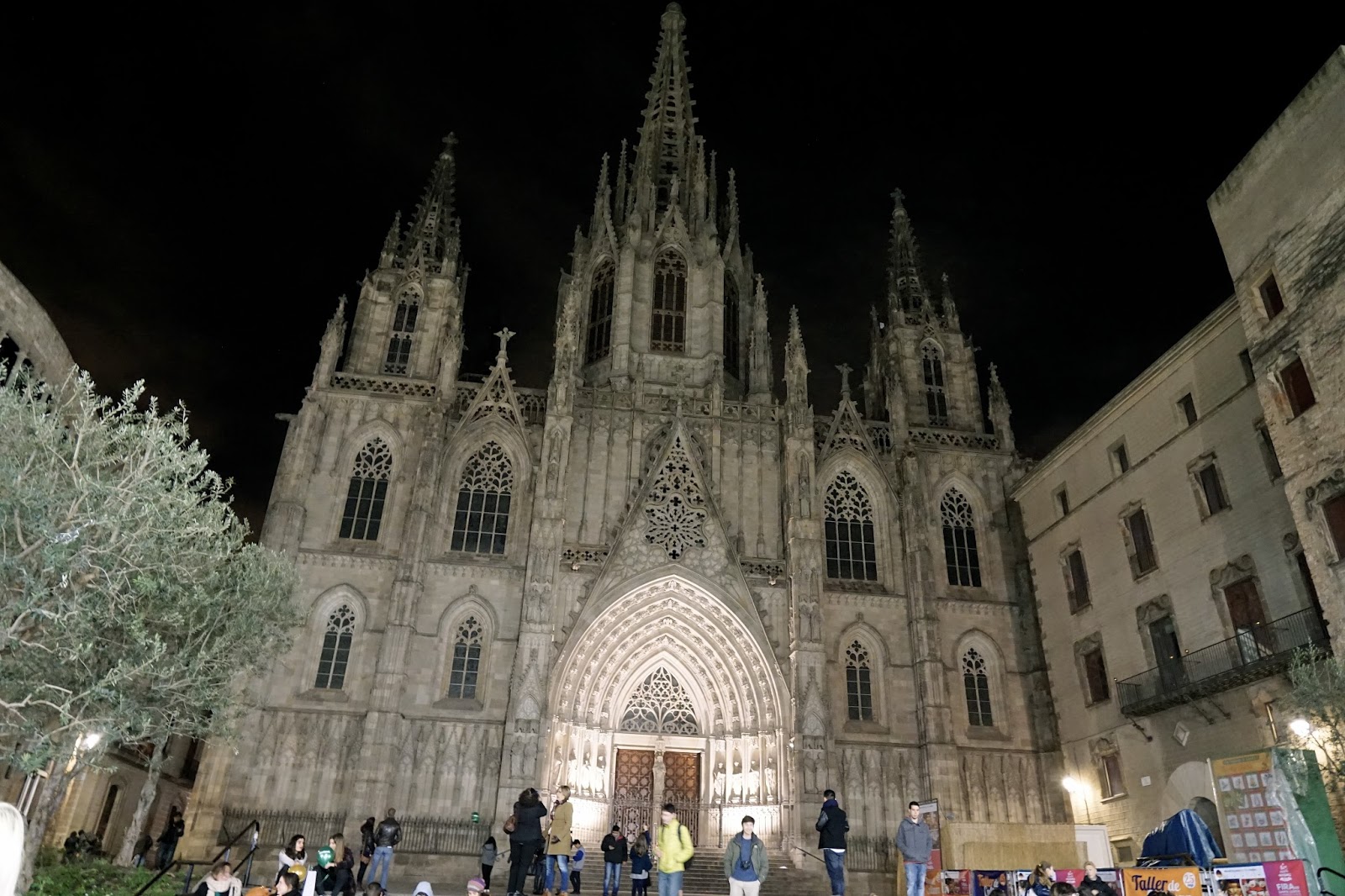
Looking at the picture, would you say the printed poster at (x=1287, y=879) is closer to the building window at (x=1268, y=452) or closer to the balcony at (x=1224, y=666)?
the balcony at (x=1224, y=666)

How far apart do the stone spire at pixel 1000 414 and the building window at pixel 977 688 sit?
737cm

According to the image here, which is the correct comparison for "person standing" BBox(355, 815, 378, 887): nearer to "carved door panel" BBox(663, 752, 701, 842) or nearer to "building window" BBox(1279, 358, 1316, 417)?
"carved door panel" BBox(663, 752, 701, 842)

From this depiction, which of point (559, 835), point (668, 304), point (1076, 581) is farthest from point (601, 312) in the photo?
point (559, 835)

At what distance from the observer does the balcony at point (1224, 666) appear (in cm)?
1734

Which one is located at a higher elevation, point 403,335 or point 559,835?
point 403,335

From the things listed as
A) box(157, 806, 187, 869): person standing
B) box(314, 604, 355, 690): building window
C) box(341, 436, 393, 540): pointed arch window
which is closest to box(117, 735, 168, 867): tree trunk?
box(157, 806, 187, 869): person standing

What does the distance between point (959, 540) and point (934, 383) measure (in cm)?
634

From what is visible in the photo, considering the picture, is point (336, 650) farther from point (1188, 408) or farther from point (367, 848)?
point (1188, 408)

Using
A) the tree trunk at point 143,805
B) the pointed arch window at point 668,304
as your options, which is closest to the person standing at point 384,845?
the tree trunk at point 143,805

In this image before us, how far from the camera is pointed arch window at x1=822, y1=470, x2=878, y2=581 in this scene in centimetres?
2795

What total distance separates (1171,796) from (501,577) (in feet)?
57.6

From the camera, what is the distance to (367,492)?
27.0 meters

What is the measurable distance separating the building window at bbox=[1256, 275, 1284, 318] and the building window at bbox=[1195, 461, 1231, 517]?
3.97 meters

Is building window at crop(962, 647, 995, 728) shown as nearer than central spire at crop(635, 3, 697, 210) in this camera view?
Yes
